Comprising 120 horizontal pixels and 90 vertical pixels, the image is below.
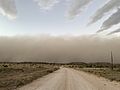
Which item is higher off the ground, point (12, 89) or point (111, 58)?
point (111, 58)

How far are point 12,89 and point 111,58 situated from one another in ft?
259

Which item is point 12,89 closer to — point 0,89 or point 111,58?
point 0,89

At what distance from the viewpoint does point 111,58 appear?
303 feet

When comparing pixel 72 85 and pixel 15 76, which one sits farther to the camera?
pixel 15 76

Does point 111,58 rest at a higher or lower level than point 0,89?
higher

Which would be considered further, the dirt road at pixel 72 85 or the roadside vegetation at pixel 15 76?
the roadside vegetation at pixel 15 76

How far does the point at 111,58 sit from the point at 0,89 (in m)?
79.2

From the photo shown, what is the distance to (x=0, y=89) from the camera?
61.2 ft

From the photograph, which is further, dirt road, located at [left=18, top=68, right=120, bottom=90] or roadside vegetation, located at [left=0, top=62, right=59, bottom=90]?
roadside vegetation, located at [left=0, top=62, right=59, bottom=90]

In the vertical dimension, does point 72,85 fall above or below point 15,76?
below

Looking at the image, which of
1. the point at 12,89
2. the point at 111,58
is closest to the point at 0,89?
the point at 12,89

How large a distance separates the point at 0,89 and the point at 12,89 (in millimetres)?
1189

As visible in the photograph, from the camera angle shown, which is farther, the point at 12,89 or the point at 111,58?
the point at 111,58
